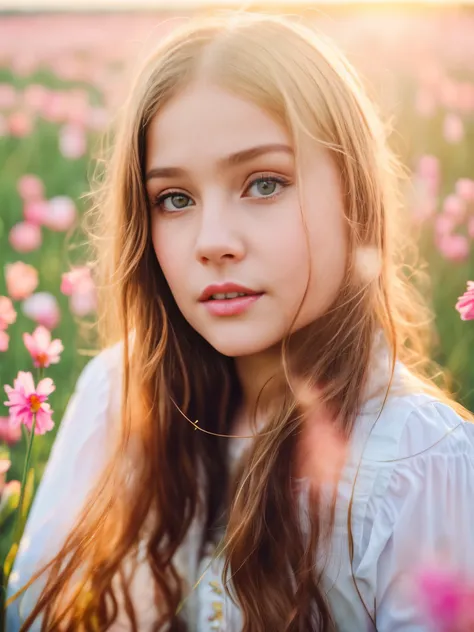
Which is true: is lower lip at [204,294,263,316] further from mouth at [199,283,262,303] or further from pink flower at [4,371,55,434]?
pink flower at [4,371,55,434]

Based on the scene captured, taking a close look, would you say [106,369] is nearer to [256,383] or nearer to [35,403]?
[256,383]

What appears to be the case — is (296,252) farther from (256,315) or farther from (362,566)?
(362,566)

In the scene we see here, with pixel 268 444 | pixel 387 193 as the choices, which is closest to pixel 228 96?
pixel 387 193

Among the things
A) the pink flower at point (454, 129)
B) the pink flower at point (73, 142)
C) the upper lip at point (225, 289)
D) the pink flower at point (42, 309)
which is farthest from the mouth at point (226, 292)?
the pink flower at point (73, 142)

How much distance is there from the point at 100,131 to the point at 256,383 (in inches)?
83.9

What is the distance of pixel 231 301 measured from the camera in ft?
3.67

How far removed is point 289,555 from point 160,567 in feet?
0.85

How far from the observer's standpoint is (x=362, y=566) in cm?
113

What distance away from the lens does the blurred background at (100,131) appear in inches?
81.4

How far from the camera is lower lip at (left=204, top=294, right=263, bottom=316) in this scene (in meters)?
1.12

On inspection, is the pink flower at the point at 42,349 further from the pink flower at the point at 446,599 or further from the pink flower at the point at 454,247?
the pink flower at the point at 454,247

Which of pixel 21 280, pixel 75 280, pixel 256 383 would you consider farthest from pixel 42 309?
pixel 256 383

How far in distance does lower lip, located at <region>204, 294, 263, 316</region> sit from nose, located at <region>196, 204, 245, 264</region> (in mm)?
59

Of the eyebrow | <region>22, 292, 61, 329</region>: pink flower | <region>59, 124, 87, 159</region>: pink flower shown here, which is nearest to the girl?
the eyebrow
